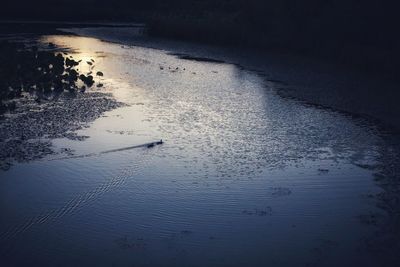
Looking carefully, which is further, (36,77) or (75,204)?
(36,77)

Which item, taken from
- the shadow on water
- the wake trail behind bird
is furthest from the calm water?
the shadow on water

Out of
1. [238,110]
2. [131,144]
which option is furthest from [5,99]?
[238,110]

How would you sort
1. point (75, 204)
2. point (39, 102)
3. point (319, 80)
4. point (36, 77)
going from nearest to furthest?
point (75, 204), point (39, 102), point (36, 77), point (319, 80)

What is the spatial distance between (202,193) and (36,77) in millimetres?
11164

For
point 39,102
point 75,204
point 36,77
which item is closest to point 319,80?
point 39,102

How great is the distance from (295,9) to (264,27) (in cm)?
271

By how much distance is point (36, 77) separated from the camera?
55.1 ft

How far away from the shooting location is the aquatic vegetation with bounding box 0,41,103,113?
14.4 metres

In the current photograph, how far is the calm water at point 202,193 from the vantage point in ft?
20.3

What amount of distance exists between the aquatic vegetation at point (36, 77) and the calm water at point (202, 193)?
135 inches

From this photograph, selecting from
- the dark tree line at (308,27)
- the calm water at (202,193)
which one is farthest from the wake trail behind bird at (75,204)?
the dark tree line at (308,27)

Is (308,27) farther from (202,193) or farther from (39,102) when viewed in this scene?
(202,193)

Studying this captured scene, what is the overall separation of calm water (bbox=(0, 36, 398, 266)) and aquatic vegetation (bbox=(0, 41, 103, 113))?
3.42m

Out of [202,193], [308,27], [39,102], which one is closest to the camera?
[202,193]
